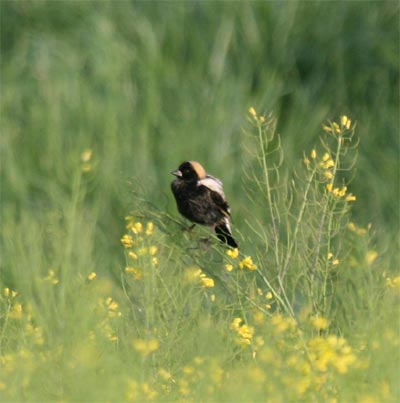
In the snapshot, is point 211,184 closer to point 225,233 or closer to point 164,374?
point 225,233

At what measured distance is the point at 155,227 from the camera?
5.32 m

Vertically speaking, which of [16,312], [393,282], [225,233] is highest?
[393,282]

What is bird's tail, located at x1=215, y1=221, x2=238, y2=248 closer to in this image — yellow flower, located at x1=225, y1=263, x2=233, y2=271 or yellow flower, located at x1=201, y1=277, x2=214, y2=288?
yellow flower, located at x1=225, y1=263, x2=233, y2=271

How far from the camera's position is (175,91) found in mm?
9859

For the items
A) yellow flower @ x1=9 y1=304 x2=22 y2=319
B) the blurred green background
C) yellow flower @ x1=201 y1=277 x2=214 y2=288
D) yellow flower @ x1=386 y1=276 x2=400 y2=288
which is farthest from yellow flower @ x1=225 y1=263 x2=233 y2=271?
the blurred green background

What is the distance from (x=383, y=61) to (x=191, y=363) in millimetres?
6571

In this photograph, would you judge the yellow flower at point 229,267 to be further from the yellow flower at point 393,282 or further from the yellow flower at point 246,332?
the yellow flower at point 393,282

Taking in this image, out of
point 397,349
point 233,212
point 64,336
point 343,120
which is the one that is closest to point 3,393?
point 64,336

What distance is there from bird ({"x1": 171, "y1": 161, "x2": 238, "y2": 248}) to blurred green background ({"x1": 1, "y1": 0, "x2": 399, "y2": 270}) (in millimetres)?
2580

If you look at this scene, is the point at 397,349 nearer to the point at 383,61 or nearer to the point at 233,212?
the point at 233,212

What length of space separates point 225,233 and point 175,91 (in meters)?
4.37

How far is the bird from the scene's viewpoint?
5766mm

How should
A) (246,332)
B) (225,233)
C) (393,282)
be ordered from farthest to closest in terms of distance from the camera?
(225,233), (393,282), (246,332)

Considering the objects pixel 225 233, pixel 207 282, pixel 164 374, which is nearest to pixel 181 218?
pixel 225 233
